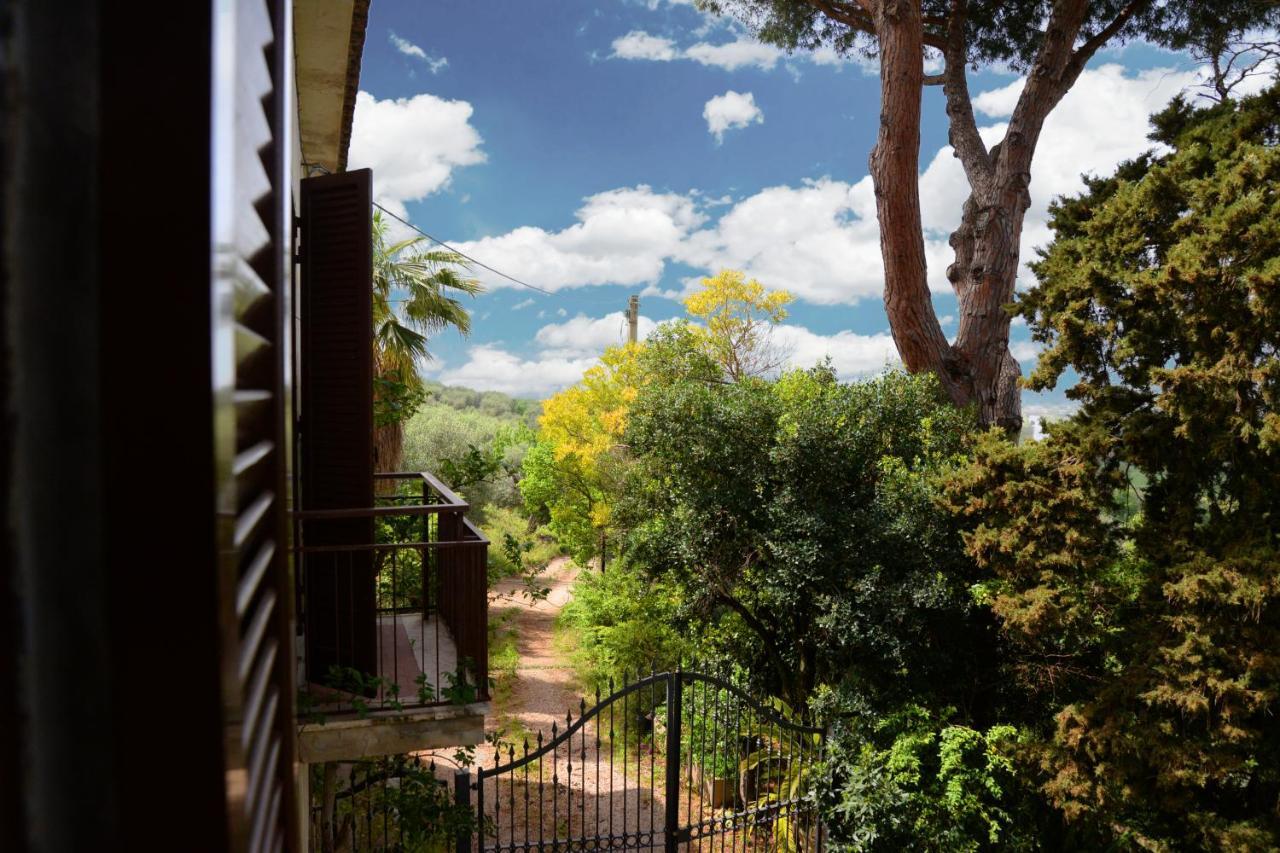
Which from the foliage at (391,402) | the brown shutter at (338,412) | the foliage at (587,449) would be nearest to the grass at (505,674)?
the foliage at (587,449)

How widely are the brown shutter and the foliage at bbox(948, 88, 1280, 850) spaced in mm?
5113

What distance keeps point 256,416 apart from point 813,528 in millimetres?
7759

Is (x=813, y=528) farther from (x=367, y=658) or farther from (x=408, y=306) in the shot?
(x=408, y=306)

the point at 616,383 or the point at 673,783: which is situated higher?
the point at 616,383

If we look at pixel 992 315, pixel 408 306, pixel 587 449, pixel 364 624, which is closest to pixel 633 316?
pixel 587 449

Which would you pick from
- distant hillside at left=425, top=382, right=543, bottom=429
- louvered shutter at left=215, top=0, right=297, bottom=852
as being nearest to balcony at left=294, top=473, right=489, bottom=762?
louvered shutter at left=215, top=0, right=297, bottom=852

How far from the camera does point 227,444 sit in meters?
0.55

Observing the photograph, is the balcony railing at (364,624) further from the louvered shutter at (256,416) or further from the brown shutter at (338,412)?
the louvered shutter at (256,416)

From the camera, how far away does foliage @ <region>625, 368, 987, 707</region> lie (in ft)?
25.4

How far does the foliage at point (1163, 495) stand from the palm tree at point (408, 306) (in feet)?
24.6

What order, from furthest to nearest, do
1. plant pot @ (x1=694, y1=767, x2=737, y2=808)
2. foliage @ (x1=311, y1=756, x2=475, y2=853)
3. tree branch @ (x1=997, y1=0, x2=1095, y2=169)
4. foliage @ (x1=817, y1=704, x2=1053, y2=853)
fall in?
1. tree branch @ (x1=997, y1=0, x2=1095, y2=169)
2. plant pot @ (x1=694, y1=767, x2=737, y2=808)
3. foliage @ (x1=817, y1=704, x2=1053, y2=853)
4. foliage @ (x1=311, y1=756, x2=475, y2=853)

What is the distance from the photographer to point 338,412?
478 centimetres

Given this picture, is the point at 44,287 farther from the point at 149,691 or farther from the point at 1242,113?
the point at 1242,113

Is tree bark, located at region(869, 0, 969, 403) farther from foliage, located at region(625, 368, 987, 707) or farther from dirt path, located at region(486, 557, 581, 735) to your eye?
dirt path, located at region(486, 557, 581, 735)
